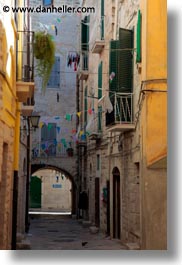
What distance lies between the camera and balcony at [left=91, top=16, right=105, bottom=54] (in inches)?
302

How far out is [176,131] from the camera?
5.64 m

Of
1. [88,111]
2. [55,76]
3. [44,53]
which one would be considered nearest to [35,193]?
[88,111]

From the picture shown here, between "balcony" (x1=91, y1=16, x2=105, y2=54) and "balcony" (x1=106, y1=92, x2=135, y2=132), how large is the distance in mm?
953

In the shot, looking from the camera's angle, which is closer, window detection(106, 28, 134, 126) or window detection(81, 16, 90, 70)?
window detection(106, 28, 134, 126)

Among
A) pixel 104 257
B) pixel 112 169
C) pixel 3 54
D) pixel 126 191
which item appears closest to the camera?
pixel 104 257

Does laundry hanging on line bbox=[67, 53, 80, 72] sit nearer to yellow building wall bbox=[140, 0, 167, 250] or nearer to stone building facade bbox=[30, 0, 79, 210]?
stone building facade bbox=[30, 0, 79, 210]

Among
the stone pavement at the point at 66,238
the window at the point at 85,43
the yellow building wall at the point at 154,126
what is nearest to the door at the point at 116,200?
the stone pavement at the point at 66,238

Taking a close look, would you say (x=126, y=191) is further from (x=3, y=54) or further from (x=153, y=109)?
(x=3, y=54)

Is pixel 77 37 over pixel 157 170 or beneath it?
over

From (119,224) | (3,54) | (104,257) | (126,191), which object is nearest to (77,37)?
(3,54)

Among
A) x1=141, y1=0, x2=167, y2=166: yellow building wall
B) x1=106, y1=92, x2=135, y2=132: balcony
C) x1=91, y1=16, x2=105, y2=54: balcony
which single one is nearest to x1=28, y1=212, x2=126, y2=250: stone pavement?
x1=141, y1=0, x2=167, y2=166: yellow building wall

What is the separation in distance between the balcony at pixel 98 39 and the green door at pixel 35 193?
1944 mm

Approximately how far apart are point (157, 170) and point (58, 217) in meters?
2.93

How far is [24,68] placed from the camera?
6.66 meters
